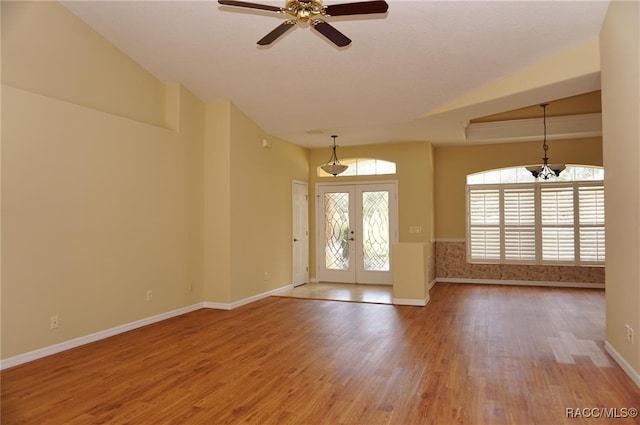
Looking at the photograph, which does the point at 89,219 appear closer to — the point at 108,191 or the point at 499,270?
the point at 108,191

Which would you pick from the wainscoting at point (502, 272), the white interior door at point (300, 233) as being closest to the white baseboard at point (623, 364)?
the wainscoting at point (502, 272)

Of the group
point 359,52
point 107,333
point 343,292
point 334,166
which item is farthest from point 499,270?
point 107,333

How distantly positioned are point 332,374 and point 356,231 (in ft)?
17.5

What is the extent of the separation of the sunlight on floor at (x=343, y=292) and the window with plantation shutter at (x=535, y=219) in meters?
2.40

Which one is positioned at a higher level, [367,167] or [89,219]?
[367,167]

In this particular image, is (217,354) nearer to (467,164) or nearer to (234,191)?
(234,191)

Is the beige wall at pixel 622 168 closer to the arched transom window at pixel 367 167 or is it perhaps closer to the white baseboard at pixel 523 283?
the white baseboard at pixel 523 283

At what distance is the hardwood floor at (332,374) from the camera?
284 cm

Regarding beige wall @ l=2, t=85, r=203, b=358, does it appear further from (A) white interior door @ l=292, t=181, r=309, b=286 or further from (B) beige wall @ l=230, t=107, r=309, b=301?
(A) white interior door @ l=292, t=181, r=309, b=286

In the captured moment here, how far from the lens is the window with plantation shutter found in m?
8.09

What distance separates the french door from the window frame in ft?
5.80

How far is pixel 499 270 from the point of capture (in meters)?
8.66

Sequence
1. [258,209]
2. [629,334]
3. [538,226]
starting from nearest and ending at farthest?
[629,334] → [258,209] → [538,226]

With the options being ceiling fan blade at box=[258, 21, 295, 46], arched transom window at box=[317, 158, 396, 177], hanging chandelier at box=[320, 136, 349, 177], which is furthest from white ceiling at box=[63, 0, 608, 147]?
arched transom window at box=[317, 158, 396, 177]
